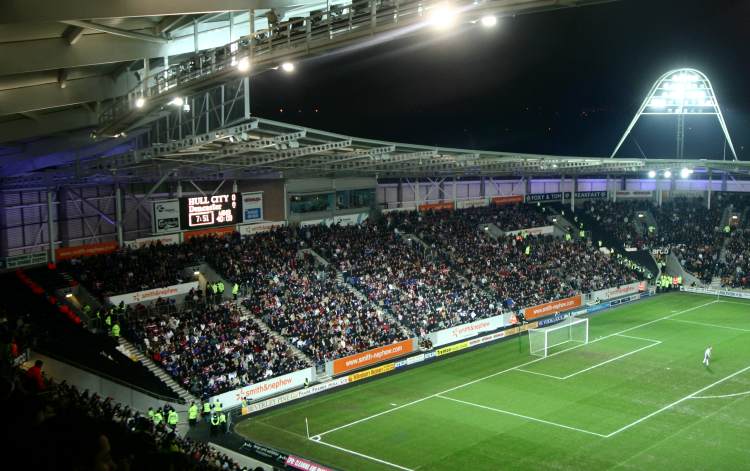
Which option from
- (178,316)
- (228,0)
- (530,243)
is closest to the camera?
(228,0)

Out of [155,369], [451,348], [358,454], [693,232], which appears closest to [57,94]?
[155,369]

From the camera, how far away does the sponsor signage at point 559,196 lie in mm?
63719

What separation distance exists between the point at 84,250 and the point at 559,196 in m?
43.5

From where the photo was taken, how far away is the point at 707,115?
65.8 m

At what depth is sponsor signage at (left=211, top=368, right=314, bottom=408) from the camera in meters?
28.6

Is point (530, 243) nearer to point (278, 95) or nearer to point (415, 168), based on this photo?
point (415, 168)

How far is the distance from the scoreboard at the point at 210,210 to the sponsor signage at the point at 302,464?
16.8 m

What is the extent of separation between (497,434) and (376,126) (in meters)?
24.3

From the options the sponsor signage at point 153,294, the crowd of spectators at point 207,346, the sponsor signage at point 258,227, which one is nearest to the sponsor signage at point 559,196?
the sponsor signage at point 258,227

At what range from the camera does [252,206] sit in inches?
1688

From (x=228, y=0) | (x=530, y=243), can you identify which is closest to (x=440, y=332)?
(x=530, y=243)

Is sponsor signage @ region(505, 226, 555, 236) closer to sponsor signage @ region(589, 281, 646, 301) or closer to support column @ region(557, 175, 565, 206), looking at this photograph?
support column @ region(557, 175, 565, 206)

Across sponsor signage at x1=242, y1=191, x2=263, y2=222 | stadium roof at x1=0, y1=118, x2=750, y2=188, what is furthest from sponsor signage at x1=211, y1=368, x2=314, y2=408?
sponsor signage at x1=242, y1=191, x2=263, y2=222

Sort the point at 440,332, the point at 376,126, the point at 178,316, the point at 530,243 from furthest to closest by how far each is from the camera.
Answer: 1. the point at 530,243
2. the point at 376,126
3. the point at 440,332
4. the point at 178,316
